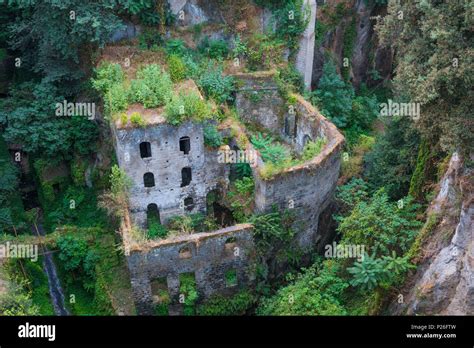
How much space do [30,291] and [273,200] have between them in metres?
12.3

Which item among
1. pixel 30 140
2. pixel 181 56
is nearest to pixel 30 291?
pixel 30 140

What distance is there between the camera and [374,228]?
23.6 m

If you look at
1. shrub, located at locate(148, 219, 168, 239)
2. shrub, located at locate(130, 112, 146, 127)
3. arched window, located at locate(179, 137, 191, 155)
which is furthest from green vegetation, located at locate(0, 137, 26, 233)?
arched window, located at locate(179, 137, 191, 155)

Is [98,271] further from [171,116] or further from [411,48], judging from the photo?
[411,48]

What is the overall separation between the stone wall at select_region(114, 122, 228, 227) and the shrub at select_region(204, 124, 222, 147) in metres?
0.38

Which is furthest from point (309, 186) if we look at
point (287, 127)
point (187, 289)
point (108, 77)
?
point (108, 77)

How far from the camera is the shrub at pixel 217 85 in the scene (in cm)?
3062

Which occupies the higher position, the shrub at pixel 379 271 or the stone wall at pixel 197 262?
the shrub at pixel 379 271

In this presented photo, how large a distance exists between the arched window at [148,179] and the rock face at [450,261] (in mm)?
12719

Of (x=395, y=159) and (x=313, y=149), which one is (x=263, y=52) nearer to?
(x=313, y=149)

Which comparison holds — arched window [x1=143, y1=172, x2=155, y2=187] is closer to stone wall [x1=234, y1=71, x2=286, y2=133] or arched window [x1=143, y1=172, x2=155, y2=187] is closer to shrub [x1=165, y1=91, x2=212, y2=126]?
shrub [x1=165, y1=91, x2=212, y2=126]

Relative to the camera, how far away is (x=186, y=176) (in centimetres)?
2911

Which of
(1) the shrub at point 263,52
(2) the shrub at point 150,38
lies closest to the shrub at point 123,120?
(2) the shrub at point 150,38

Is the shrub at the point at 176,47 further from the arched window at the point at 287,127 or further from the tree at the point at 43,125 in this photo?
the arched window at the point at 287,127
